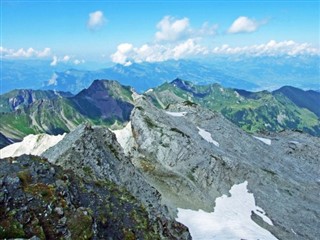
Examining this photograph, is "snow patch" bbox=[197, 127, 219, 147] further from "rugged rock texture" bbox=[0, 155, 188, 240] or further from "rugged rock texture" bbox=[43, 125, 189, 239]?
"rugged rock texture" bbox=[0, 155, 188, 240]

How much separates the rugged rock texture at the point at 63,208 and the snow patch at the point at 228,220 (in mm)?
16524

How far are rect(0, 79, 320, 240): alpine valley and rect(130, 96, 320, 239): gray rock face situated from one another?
0.21 m

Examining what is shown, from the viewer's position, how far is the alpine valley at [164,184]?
24.8 metres

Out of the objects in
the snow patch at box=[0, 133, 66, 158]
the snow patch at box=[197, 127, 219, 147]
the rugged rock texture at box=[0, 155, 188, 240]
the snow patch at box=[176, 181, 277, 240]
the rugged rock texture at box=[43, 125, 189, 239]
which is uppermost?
the rugged rock texture at box=[0, 155, 188, 240]

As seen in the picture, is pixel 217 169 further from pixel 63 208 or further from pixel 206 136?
pixel 63 208

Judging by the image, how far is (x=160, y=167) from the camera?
66.3 meters

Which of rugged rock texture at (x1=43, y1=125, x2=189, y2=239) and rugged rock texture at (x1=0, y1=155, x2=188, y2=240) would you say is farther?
rugged rock texture at (x1=43, y1=125, x2=189, y2=239)

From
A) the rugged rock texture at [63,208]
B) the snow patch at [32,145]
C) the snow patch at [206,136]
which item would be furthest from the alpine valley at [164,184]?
the snow patch at [32,145]

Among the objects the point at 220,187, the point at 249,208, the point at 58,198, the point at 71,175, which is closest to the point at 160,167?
the point at 220,187

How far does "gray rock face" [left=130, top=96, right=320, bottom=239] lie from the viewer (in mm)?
62000

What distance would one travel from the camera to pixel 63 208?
24.6 m

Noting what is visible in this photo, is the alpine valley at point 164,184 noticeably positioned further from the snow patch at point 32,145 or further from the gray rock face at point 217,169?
the snow patch at point 32,145

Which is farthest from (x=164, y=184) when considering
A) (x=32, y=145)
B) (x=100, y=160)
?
(x=32, y=145)

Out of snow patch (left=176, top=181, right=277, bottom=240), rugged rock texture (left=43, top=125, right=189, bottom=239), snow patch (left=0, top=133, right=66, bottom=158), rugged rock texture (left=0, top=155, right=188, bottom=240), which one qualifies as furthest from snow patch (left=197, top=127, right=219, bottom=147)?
snow patch (left=0, top=133, right=66, bottom=158)
